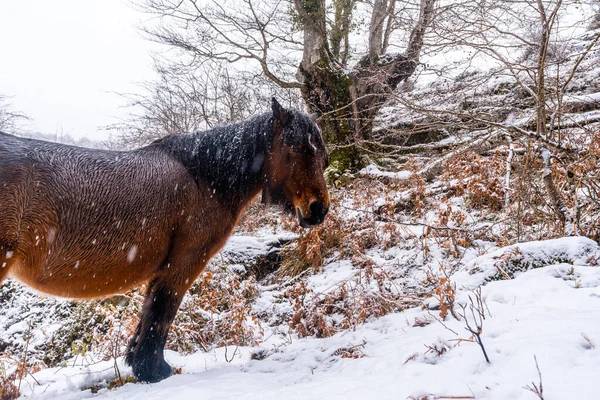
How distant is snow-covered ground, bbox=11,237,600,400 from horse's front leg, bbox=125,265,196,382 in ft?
0.61

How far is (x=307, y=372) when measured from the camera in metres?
2.37

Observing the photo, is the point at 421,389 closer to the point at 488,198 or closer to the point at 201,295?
the point at 201,295

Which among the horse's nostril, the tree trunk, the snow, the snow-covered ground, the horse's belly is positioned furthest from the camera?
the tree trunk

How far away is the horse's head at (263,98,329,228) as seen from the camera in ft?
9.32

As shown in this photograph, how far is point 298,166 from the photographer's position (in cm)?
287

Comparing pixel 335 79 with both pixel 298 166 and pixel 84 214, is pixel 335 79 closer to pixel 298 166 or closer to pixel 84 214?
pixel 298 166

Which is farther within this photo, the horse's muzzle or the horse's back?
the horse's muzzle

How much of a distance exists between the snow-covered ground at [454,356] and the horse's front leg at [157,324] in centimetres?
18

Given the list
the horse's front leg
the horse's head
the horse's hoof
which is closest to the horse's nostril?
the horse's head

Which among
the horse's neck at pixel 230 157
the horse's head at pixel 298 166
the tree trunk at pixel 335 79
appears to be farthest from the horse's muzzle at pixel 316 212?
the tree trunk at pixel 335 79

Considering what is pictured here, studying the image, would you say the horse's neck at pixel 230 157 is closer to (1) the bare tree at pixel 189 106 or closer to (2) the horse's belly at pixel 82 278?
(2) the horse's belly at pixel 82 278

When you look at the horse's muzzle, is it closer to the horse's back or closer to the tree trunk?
the horse's back

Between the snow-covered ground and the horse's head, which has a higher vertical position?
the horse's head

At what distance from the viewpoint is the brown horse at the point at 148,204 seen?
87.1 inches
